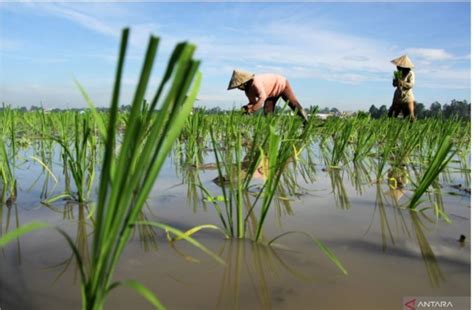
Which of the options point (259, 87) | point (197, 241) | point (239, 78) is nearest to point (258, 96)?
point (259, 87)

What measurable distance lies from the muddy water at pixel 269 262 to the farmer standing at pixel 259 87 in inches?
147

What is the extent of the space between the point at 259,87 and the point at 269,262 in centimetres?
465

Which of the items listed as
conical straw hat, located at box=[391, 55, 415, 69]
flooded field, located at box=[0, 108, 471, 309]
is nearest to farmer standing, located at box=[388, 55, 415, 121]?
conical straw hat, located at box=[391, 55, 415, 69]

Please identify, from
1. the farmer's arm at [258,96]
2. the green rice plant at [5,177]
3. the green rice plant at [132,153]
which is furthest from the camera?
the farmer's arm at [258,96]

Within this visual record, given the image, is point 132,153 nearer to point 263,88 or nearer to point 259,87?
point 259,87

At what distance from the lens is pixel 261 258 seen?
878 millimetres

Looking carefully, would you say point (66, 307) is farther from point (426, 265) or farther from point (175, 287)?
point (426, 265)

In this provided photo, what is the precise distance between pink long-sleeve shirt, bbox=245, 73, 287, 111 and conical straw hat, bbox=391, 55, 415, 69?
2.07 meters

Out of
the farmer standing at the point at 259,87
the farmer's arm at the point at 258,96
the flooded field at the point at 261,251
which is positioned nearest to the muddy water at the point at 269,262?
the flooded field at the point at 261,251

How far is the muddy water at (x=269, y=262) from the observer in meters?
0.70

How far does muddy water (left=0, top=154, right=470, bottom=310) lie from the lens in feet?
2.29

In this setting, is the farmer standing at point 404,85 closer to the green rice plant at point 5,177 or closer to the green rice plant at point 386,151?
the green rice plant at point 386,151

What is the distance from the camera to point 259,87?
535cm

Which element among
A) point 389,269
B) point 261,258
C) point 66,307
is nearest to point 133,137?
point 66,307
